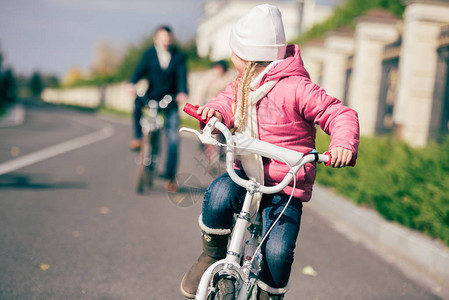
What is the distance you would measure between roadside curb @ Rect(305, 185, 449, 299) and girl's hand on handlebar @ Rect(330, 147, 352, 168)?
2.37 metres

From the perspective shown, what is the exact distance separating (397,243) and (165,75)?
3736 millimetres

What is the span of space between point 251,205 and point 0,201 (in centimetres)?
451

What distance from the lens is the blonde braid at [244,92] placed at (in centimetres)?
245

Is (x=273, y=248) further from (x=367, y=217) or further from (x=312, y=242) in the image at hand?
(x=367, y=217)

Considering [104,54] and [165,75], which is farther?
[104,54]

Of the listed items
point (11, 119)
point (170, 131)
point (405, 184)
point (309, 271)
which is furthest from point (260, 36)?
point (11, 119)

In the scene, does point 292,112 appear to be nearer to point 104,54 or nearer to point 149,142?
point 149,142

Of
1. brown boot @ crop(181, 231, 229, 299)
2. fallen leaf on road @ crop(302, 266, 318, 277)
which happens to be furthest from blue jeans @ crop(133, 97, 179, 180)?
brown boot @ crop(181, 231, 229, 299)

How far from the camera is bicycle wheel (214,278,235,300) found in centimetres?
220

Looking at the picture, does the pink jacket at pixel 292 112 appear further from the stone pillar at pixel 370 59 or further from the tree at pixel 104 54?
the tree at pixel 104 54

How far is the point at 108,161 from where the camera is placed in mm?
10812

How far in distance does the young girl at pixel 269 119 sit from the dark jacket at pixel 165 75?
184 inches

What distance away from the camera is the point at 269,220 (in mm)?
2484

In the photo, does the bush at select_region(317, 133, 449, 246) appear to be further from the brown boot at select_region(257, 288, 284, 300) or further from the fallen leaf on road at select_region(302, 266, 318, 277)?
the brown boot at select_region(257, 288, 284, 300)
